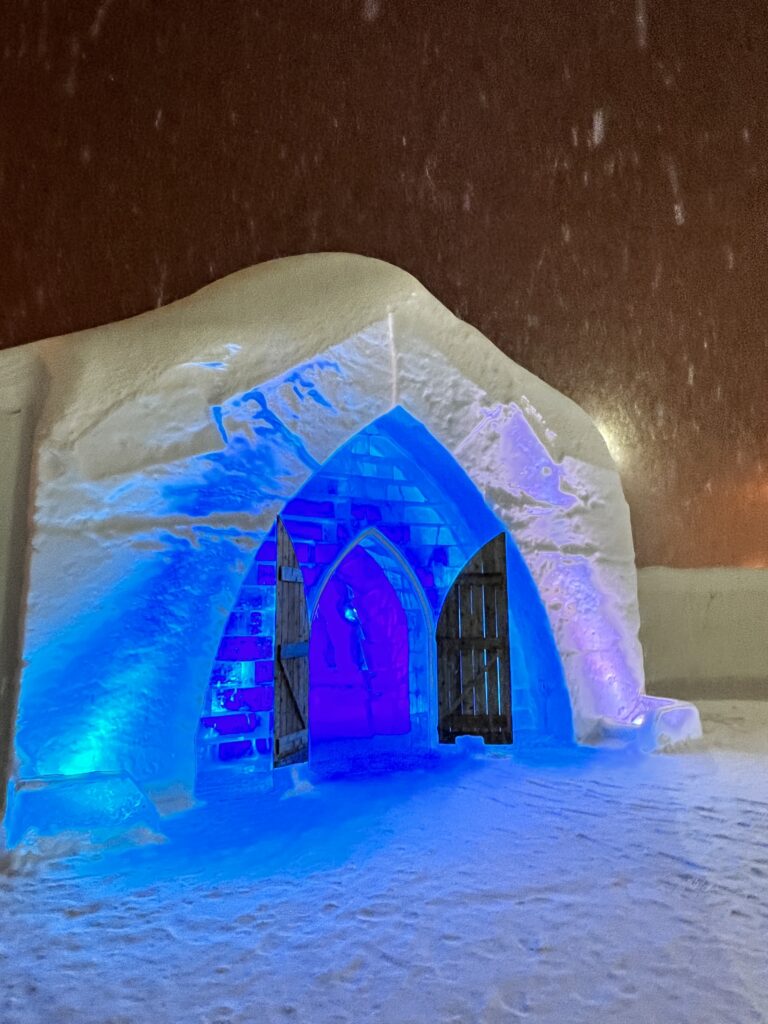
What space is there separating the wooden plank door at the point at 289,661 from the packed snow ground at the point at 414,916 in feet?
2.05

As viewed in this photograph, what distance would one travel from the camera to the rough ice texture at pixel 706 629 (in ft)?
26.8

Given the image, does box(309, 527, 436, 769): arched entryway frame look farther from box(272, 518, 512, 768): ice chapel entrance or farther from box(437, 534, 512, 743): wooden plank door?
box(437, 534, 512, 743): wooden plank door

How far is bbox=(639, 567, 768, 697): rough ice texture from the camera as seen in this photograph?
8.18 metres

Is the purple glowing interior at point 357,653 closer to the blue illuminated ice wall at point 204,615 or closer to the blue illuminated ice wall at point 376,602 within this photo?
the blue illuminated ice wall at point 376,602

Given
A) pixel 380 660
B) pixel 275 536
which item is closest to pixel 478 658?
pixel 380 660

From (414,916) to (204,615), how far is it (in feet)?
7.38

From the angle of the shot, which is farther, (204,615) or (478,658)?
(478,658)

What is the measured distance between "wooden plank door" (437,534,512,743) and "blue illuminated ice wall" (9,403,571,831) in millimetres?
230

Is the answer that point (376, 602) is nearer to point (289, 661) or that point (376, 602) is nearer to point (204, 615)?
point (289, 661)

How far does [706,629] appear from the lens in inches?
328

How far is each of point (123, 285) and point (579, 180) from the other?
17.0 feet

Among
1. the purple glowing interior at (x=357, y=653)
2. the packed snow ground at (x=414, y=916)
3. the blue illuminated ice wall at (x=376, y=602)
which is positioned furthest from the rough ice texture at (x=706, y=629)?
the packed snow ground at (x=414, y=916)

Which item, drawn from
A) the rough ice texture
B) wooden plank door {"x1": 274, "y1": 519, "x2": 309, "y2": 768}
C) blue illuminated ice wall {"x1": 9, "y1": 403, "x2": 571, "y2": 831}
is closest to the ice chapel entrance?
wooden plank door {"x1": 274, "y1": 519, "x2": 309, "y2": 768}

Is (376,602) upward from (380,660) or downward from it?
upward
